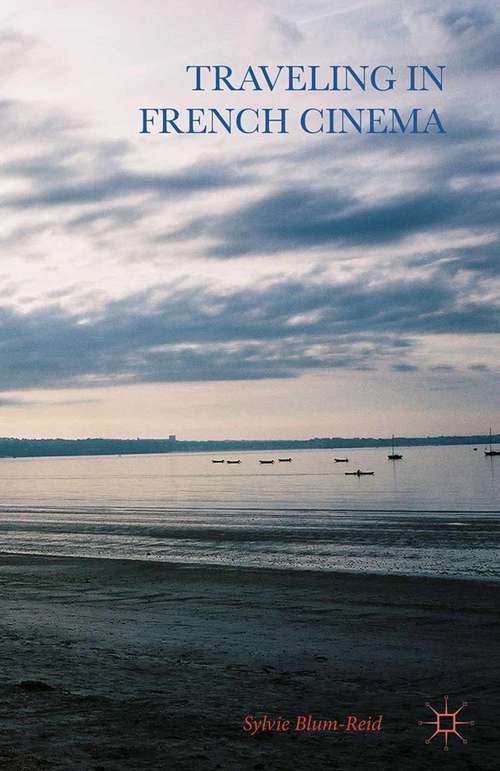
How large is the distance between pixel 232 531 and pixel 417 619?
2561cm

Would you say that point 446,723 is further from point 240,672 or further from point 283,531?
point 283,531

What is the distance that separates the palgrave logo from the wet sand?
0.13m

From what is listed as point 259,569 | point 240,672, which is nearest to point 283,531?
point 259,569

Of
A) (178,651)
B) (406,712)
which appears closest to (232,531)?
(178,651)

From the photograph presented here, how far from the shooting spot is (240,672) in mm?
13422

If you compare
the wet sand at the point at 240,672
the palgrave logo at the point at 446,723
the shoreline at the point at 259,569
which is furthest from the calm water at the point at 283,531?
the palgrave logo at the point at 446,723

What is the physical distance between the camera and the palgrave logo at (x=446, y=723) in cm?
1002

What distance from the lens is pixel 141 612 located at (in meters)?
19.7

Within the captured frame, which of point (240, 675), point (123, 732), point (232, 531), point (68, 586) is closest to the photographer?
point (123, 732)

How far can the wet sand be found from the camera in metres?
9.52

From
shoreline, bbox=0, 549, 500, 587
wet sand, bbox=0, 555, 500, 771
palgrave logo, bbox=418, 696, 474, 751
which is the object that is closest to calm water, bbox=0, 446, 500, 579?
shoreline, bbox=0, 549, 500, 587

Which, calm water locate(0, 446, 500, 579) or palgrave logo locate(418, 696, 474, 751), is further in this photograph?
calm water locate(0, 446, 500, 579)

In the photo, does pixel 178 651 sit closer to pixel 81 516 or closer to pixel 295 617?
pixel 295 617

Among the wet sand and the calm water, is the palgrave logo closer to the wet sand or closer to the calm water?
the wet sand
